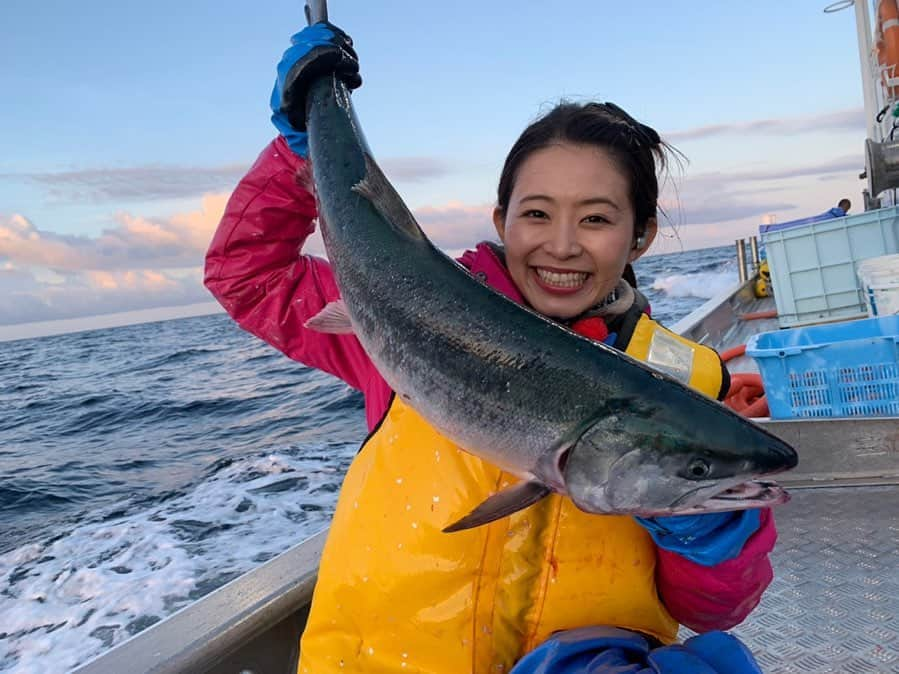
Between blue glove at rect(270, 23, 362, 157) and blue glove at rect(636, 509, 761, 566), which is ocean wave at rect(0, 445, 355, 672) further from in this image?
blue glove at rect(636, 509, 761, 566)

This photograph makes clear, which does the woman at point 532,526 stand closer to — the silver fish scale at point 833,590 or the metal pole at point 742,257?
the silver fish scale at point 833,590

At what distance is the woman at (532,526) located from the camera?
6.75ft

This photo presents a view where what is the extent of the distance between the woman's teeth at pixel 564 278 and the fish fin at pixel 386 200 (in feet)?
1.64

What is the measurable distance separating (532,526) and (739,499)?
26.2 inches

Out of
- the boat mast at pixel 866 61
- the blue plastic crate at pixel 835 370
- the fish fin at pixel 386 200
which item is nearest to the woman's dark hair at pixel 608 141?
the fish fin at pixel 386 200

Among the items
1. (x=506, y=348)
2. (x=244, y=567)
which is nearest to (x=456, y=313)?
(x=506, y=348)

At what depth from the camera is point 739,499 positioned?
1.75 m

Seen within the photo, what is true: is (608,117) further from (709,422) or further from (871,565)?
(871,565)

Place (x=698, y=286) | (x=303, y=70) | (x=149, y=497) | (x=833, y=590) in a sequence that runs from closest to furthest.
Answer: (x=303, y=70) < (x=833, y=590) < (x=149, y=497) < (x=698, y=286)

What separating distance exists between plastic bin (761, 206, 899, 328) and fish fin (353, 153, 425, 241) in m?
6.94

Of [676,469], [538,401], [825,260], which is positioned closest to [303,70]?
[538,401]

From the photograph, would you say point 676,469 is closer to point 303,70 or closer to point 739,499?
point 739,499

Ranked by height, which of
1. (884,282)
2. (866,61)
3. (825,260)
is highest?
(866,61)

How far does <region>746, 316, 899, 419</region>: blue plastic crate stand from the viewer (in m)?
4.05
